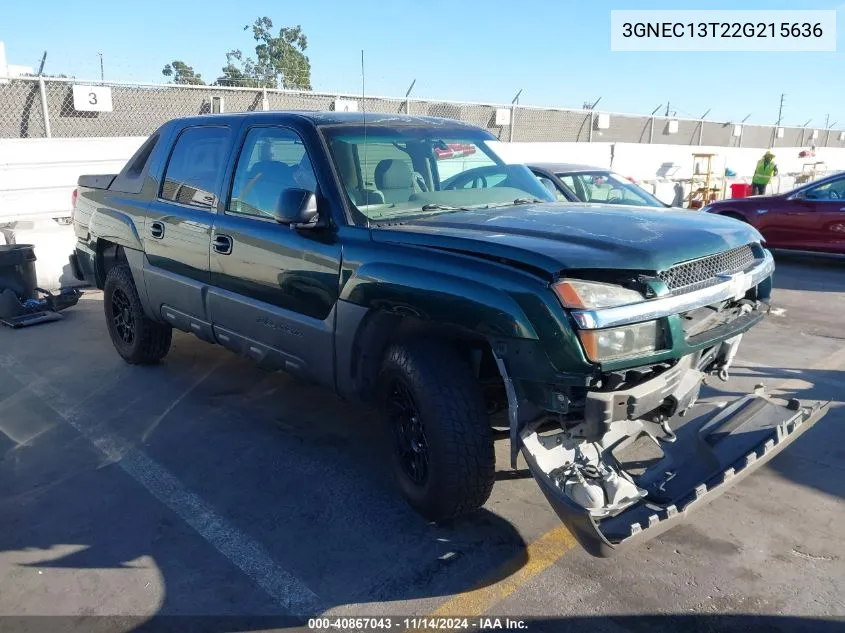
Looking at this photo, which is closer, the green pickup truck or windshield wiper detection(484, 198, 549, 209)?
the green pickup truck

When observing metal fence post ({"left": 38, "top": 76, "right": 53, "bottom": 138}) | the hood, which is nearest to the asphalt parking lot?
the hood

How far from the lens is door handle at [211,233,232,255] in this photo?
14.3 ft

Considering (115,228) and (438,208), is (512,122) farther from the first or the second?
(438,208)

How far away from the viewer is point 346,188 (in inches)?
148

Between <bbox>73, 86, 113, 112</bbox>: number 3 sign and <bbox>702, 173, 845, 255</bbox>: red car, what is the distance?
10403 millimetres

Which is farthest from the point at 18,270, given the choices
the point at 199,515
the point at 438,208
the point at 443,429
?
the point at 443,429

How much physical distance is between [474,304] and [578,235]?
61cm

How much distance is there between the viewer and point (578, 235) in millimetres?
3111

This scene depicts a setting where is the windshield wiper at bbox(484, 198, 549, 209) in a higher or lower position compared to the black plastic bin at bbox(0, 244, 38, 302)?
higher

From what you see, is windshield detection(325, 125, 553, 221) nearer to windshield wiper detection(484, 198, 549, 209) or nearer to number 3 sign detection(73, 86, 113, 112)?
windshield wiper detection(484, 198, 549, 209)

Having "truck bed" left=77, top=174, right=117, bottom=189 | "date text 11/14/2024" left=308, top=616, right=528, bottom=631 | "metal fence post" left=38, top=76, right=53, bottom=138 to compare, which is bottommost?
"date text 11/14/2024" left=308, top=616, right=528, bottom=631

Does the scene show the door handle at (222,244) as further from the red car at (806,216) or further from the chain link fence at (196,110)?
the red car at (806,216)

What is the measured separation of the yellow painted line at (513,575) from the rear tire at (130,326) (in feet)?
12.3

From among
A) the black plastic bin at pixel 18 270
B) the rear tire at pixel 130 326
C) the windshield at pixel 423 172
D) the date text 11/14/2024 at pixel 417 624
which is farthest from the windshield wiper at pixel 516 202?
the black plastic bin at pixel 18 270
